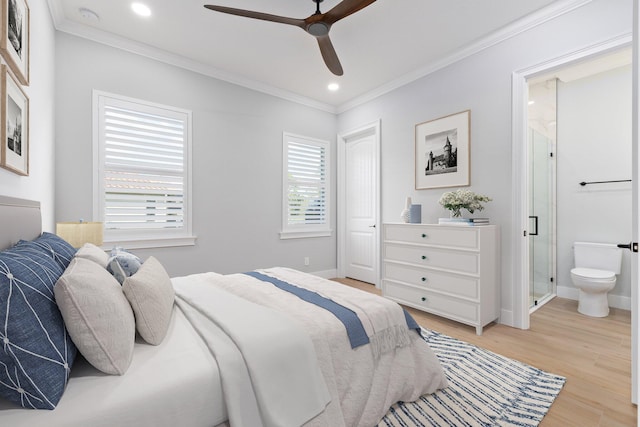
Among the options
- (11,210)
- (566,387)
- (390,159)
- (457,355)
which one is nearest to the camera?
(11,210)

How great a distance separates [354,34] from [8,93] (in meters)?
2.60

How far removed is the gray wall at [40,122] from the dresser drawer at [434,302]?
10.4 ft

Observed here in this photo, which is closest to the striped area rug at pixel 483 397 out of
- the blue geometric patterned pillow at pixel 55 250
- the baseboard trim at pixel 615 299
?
the blue geometric patterned pillow at pixel 55 250

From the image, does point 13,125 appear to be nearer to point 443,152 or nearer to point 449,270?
point 449,270

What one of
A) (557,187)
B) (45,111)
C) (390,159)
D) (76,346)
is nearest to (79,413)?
(76,346)

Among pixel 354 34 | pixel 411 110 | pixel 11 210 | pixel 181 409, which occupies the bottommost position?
pixel 181 409

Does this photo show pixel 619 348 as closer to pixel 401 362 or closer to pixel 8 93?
pixel 401 362

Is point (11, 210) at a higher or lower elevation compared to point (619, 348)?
higher

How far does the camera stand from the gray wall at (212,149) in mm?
2656

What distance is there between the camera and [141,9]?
2.45 metres

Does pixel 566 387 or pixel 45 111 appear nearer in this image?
pixel 566 387

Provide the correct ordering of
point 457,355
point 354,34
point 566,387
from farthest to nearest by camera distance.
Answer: point 354,34
point 457,355
point 566,387

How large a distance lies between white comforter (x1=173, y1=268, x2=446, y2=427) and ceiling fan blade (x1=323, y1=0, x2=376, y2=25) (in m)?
1.82

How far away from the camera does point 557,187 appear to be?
3.63m
